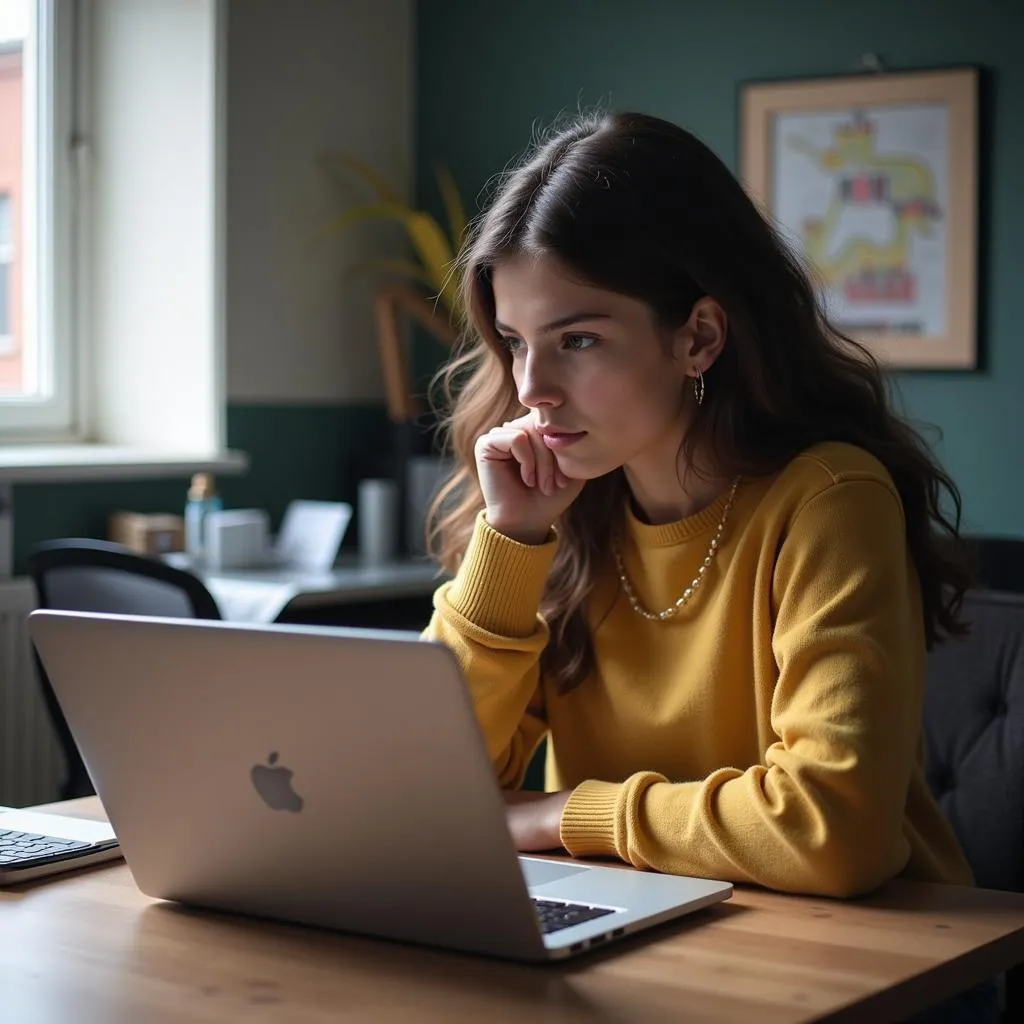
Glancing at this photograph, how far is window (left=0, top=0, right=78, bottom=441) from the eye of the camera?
12.2 ft

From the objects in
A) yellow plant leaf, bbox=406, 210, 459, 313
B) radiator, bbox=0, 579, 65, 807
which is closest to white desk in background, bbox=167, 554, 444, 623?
radiator, bbox=0, 579, 65, 807

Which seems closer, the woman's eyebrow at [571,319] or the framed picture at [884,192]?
the woman's eyebrow at [571,319]

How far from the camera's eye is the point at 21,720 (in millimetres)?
3328

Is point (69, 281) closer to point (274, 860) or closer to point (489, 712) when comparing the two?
point (489, 712)

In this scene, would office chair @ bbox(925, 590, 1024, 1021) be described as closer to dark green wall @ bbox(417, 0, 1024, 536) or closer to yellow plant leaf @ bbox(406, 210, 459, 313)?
dark green wall @ bbox(417, 0, 1024, 536)

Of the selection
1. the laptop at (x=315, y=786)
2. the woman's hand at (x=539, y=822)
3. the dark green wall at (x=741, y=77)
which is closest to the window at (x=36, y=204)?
the dark green wall at (x=741, y=77)

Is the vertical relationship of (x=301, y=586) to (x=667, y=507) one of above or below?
below

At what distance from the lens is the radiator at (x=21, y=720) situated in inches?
129

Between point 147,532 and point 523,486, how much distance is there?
1.96 m

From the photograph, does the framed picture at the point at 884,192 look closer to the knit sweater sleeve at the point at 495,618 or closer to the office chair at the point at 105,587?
the office chair at the point at 105,587

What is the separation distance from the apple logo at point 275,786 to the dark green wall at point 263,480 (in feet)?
7.73

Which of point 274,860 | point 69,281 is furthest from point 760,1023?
point 69,281

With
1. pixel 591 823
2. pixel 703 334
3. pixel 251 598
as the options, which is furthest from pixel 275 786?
pixel 251 598

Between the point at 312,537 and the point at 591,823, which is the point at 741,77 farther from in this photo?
the point at 591,823
